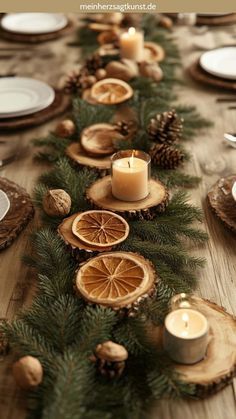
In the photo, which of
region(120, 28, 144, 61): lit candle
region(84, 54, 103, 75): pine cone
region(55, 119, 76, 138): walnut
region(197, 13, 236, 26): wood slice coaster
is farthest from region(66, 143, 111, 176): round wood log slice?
region(197, 13, 236, 26): wood slice coaster

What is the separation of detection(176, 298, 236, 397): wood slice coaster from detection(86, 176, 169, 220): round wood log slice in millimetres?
351

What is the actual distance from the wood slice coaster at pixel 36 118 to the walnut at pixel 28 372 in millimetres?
1064

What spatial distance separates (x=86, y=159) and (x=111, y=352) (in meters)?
0.80

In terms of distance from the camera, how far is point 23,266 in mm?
1431

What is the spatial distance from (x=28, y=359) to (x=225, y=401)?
0.34 metres

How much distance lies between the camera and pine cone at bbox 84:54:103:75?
2332mm

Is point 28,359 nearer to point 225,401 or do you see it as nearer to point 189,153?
point 225,401

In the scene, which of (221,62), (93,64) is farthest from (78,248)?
(221,62)

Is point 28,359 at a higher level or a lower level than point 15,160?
higher

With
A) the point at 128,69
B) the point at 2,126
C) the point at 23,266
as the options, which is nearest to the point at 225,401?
the point at 23,266

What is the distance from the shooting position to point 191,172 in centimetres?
178

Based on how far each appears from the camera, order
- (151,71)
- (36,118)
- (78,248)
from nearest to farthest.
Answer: (78,248) < (36,118) < (151,71)

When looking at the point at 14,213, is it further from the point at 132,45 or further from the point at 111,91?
the point at 132,45

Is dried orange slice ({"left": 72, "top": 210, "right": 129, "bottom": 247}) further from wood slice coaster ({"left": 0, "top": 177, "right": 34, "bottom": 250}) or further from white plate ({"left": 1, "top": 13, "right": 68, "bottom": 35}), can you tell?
white plate ({"left": 1, "top": 13, "right": 68, "bottom": 35})
